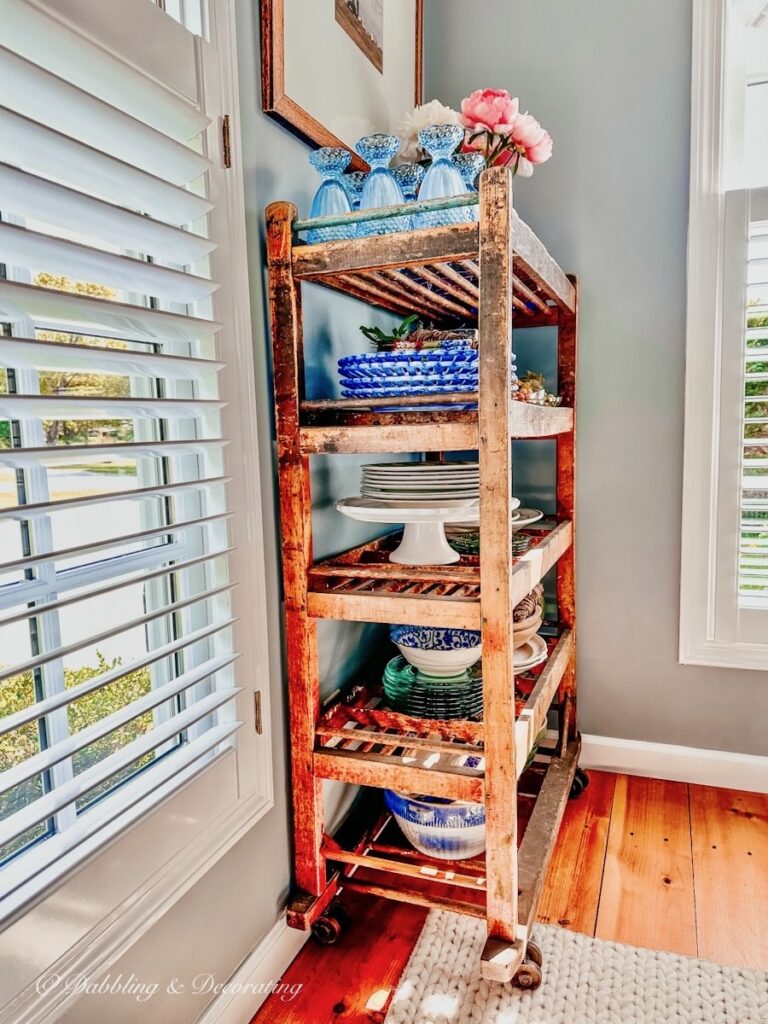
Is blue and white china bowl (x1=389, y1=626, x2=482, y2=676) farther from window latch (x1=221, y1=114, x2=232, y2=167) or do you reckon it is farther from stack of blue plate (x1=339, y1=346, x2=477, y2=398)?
window latch (x1=221, y1=114, x2=232, y2=167)

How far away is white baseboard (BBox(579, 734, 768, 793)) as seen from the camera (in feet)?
5.78

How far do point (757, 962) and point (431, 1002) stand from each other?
59cm

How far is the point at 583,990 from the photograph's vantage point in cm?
117

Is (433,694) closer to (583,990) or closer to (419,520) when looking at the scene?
(419,520)

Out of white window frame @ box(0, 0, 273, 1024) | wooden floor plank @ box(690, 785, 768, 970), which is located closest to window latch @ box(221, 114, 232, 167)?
white window frame @ box(0, 0, 273, 1024)

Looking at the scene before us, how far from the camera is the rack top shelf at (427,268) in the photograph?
1.01 m

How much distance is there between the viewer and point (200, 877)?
100 cm

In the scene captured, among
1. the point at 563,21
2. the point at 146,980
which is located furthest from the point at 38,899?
the point at 563,21

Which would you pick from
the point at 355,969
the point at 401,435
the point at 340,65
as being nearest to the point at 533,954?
the point at 355,969

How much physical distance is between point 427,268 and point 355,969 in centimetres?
124

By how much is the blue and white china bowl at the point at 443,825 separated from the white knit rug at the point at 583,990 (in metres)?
0.15

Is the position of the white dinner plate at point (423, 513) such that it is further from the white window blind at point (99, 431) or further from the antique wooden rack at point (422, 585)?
the white window blind at point (99, 431)

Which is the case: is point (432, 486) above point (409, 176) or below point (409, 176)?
below

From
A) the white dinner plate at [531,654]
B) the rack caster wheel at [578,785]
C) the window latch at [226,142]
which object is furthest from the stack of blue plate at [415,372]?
the rack caster wheel at [578,785]
